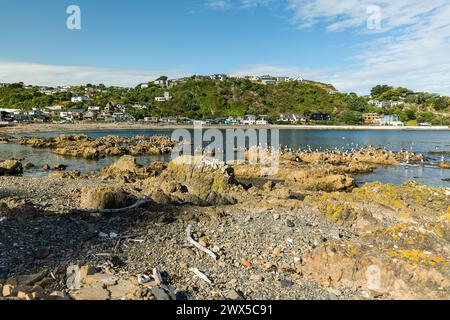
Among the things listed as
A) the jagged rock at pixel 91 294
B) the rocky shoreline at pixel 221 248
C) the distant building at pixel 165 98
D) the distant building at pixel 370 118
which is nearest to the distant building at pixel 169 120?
the distant building at pixel 165 98

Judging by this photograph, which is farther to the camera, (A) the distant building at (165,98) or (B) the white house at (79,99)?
(A) the distant building at (165,98)

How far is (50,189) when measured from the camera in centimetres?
2080

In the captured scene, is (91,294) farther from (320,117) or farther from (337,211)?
(320,117)

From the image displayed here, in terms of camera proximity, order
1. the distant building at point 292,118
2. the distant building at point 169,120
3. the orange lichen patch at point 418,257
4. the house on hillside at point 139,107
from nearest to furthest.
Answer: the orange lichen patch at point 418,257
the distant building at point 169,120
the distant building at point 292,118
the house on hillside at point 139,107

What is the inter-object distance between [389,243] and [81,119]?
141596 millimetres

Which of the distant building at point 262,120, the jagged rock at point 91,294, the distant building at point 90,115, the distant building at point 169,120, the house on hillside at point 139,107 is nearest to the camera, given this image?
the jagged rock at point 91,294

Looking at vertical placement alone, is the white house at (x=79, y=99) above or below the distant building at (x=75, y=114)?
above

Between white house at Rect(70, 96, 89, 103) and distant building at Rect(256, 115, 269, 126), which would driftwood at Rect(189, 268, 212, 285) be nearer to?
distant building at Rect(256, 115, 269, 126)

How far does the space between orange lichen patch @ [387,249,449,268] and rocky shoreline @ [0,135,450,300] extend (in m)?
0.04

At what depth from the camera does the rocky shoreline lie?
8.84m

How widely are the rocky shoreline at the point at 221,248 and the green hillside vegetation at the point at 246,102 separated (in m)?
138

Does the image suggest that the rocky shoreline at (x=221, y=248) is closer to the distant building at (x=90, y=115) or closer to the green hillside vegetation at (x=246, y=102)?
the distant building at (x=90, y=115)

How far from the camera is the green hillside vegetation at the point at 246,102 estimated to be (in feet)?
523

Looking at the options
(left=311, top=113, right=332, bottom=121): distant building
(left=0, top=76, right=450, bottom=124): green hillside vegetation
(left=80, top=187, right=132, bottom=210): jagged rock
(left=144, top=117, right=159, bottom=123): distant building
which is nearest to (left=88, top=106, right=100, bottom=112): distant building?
(left=0, top=76, right=450, bottom=124): green hillside vegetation
